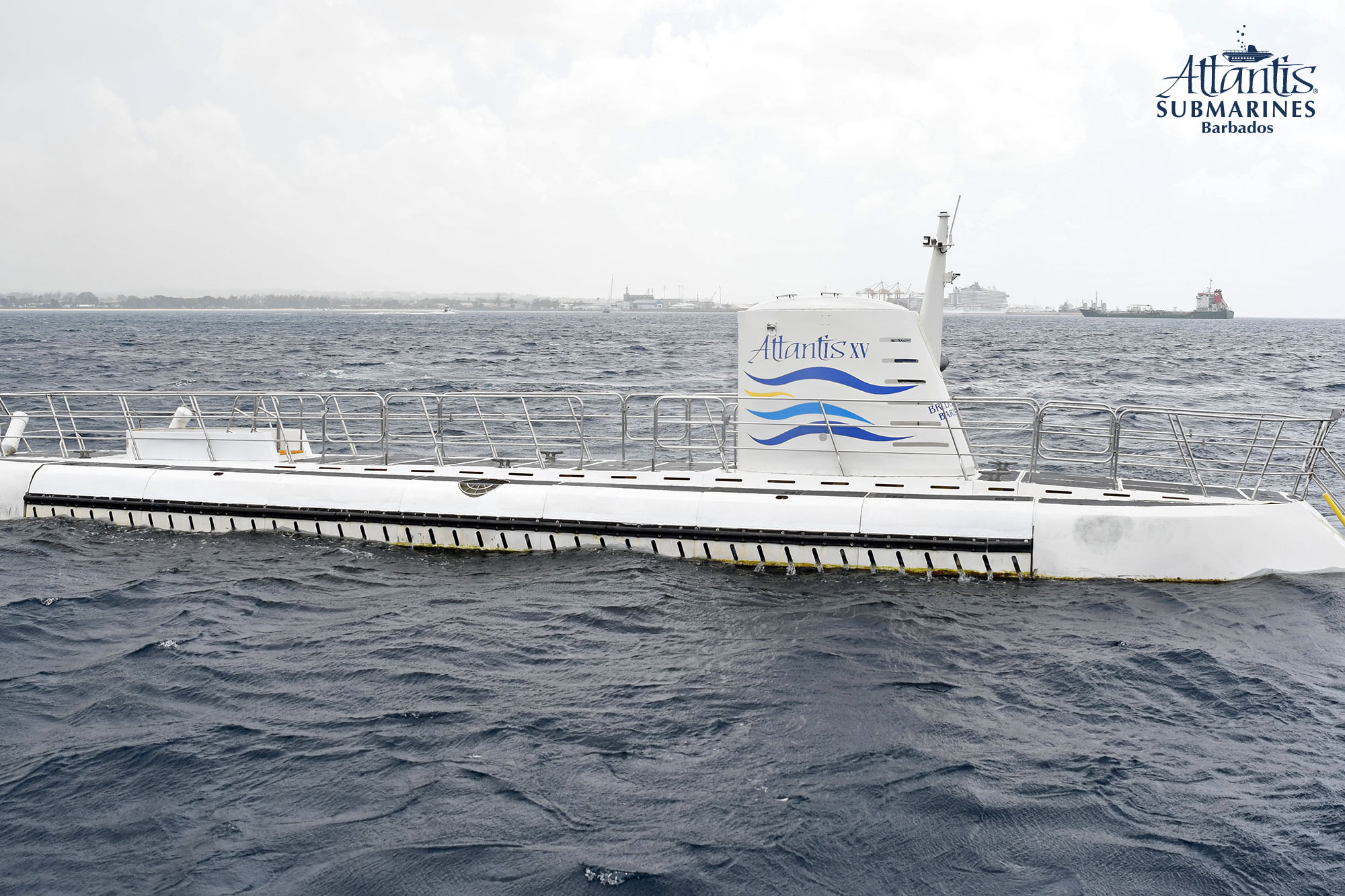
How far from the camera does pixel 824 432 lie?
13781 mm

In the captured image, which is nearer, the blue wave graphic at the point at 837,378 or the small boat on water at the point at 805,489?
the small boat on water at the point at 805,489

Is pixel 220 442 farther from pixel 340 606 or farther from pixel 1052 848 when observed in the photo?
pixel 1052 848

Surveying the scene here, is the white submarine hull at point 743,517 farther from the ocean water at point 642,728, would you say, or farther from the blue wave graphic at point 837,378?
the blue wave graphic at point 837,378

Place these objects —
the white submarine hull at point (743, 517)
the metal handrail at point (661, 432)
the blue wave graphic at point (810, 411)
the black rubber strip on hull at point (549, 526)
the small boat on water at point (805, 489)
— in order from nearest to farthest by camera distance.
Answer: the white submarine hull at point (743, 517) → the small boat on water at point (805, 489) → the black rubber strip on hull at point (549, 526) → the metal handrail at point (661, 432) → the blue wave graphic at point (810, 411)

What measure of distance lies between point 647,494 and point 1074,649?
5.71 meters

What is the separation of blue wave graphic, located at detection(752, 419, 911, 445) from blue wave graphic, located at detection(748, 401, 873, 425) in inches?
5.4

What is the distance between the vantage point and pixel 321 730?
27.1ft

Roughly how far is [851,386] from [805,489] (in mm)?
1476

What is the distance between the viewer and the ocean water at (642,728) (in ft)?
21.4

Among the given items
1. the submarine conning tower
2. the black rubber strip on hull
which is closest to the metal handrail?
the submarine conning tower

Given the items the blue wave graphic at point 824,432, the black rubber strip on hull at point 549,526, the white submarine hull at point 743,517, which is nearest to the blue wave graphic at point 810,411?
the blue wave graphic at point 824,432

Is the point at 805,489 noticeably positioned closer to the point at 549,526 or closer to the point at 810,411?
the point at 810,411

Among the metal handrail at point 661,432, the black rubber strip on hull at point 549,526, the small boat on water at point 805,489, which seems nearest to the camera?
the small boat on water at point 805,489

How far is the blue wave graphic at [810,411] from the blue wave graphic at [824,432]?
138mm
